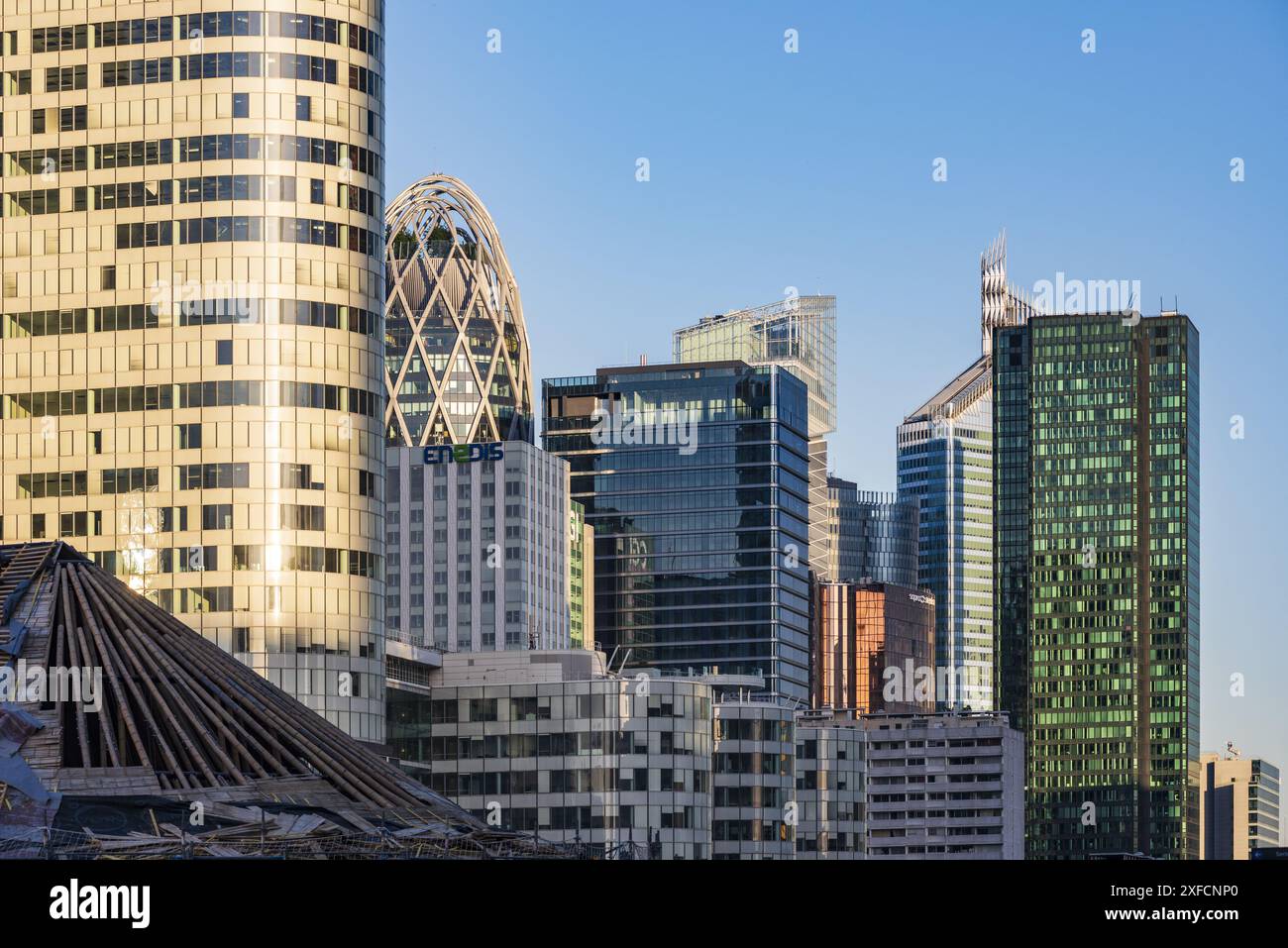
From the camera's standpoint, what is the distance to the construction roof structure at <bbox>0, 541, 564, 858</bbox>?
310 feet

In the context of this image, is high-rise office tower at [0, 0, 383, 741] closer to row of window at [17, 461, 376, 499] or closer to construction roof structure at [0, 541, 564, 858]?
row of window at [17, 461, 376, 499]

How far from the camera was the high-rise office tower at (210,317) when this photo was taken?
579 feet

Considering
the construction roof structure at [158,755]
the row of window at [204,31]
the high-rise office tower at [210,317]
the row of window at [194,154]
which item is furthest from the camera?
the row of window at [204,31]

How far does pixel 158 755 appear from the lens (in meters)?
111

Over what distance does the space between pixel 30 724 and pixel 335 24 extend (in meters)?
92.4

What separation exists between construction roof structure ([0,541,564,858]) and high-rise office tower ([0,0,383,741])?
49335mm

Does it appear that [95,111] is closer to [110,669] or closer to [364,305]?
[364,305]

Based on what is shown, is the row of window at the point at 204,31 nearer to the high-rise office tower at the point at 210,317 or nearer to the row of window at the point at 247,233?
the high-rise office tower at the point at 210,317

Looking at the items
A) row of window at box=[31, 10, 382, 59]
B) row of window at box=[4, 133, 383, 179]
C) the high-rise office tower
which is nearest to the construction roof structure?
the high-rise office tower

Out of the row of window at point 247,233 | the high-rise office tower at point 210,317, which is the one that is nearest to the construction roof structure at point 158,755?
the high-rise office tower at point 210,317

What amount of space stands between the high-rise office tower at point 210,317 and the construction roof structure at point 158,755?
49.3 meters

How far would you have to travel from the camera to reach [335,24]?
183 metres
